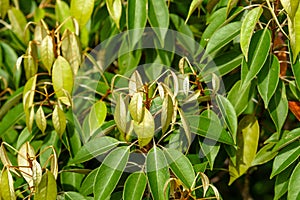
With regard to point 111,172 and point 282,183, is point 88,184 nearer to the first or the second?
point 111,172

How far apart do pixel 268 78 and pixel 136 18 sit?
37cm

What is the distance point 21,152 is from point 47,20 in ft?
2.28

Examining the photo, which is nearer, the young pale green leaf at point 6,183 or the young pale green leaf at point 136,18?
the young pale green leaf at point 6,183

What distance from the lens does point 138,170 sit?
1497 millimetres

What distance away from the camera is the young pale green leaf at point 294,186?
1.43m

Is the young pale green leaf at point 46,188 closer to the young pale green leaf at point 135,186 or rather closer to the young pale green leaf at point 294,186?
the young pale green leaf at point 135,186

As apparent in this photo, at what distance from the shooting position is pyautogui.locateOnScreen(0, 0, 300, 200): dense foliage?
1.38 meters

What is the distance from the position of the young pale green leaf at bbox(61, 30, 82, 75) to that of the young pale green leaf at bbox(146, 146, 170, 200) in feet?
1.14

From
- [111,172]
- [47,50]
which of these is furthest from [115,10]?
[111,172]

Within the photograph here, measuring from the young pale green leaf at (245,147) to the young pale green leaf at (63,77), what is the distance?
459mm

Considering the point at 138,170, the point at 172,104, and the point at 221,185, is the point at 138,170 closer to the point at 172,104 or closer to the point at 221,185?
the point at 172,104

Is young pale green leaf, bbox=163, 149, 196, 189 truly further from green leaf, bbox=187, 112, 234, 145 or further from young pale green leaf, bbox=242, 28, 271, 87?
young pale green leaf, bbox=242, 28, 271, 87

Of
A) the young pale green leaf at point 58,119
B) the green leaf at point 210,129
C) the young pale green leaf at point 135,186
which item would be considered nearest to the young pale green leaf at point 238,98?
the green leaf at point 210,129

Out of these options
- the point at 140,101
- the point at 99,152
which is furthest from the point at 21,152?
the point at 140,101
